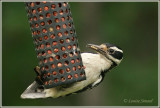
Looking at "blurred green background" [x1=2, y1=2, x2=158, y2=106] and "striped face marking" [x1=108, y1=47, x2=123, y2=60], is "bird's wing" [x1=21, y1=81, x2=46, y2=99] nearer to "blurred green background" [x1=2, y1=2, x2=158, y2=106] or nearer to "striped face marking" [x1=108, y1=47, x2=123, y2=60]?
"striped face marking" [x1=108, y1=47, x2=123, y2=60]

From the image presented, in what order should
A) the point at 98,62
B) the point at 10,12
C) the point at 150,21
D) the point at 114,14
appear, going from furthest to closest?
the point at 150,21 < the point at 114,14 < the point at 10,12 < the point at 98,62

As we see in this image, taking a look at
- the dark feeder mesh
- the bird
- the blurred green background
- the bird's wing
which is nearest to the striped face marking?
the bird

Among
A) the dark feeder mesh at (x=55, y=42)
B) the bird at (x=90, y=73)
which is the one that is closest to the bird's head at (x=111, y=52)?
the bird at (x=90, y=73)

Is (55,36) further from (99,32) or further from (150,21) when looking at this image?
(150,21)

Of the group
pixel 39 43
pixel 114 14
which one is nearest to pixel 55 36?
pixel 39 43

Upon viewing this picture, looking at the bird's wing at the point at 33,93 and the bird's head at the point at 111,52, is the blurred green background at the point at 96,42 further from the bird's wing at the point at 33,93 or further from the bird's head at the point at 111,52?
the bird's wing at the point at 33,93

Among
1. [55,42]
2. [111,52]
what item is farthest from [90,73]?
[55,42]

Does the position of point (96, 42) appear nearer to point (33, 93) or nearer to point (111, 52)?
point (111, 52)
